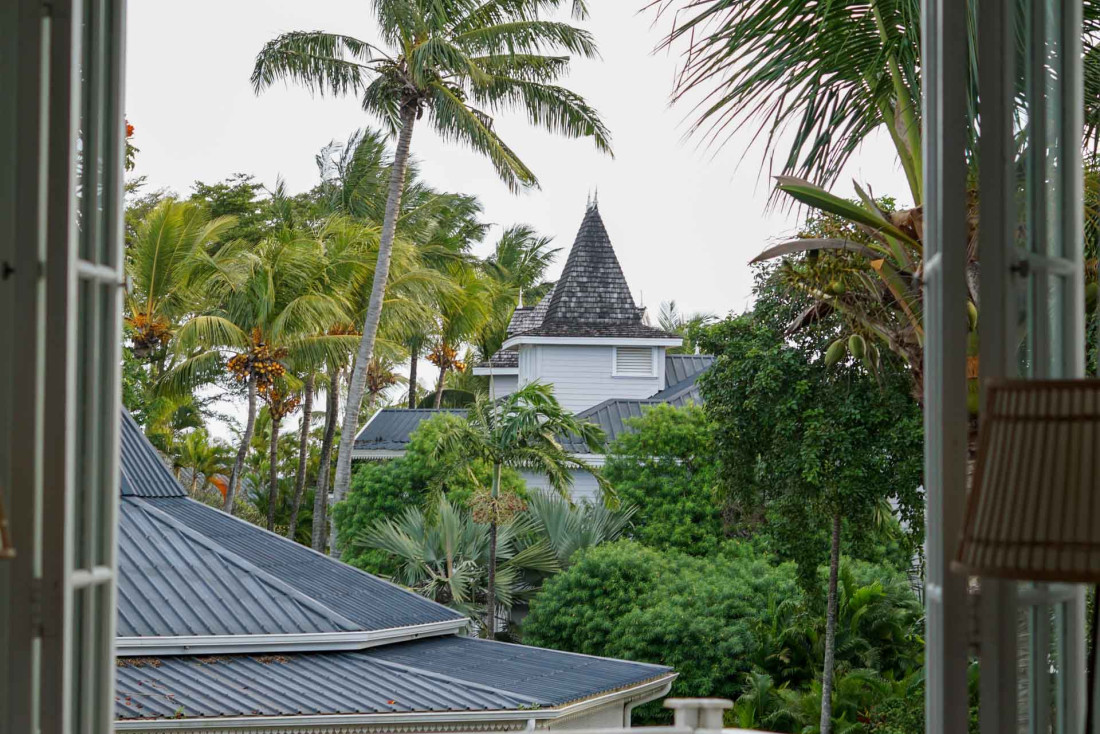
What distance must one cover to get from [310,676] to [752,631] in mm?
7457

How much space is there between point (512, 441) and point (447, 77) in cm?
784

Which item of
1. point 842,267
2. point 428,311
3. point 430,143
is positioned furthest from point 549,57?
point 430,143

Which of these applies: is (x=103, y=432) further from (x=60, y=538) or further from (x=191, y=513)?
(x=191, y=513)

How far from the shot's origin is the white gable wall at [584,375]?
77.4 feet

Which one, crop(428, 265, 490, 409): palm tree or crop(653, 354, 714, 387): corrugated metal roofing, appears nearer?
crop(653, 354, 714, 387): corrugated metal roofing

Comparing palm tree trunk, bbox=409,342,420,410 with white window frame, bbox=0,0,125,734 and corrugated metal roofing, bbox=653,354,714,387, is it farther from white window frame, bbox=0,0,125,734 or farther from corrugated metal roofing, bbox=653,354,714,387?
white window frame, bbox=0,0,125,734

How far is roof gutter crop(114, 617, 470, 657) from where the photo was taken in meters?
7.90

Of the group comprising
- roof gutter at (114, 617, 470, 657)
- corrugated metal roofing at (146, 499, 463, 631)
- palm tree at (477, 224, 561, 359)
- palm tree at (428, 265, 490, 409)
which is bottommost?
roof gutter at (114, 617, 470, 657)

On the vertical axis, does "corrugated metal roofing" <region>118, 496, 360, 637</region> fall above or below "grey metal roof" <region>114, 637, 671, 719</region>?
above

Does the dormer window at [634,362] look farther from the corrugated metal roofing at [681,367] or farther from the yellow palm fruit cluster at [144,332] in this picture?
the yellow palm fruit cluster at [144,332]

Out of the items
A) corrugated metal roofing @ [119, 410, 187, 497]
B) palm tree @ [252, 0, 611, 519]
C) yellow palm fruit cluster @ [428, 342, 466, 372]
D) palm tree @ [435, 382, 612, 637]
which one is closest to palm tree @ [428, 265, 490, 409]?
yellow palm fruit cluster @ [428, 342, 466, 372]

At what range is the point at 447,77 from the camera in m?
19.5

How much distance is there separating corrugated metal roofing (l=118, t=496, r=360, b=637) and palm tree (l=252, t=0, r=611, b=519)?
9682mm

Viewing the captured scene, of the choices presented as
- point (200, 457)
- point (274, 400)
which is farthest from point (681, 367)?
point (200, 457)
